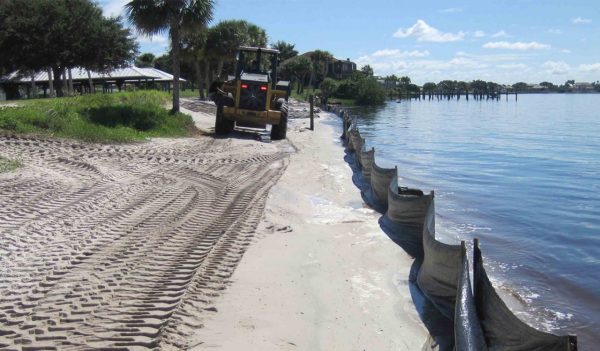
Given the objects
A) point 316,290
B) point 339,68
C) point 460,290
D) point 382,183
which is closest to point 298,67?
point 339,68

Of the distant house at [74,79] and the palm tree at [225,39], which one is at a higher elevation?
the palm tree at [225,39]

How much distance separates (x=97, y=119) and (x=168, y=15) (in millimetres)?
5619

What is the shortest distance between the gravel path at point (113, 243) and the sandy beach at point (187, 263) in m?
0.02

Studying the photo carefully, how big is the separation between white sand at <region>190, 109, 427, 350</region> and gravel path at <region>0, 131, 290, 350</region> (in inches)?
10.9

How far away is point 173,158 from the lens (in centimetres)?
1562

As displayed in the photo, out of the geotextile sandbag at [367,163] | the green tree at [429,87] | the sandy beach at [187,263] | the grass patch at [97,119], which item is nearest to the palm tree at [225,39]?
the grass patch at [97,119]

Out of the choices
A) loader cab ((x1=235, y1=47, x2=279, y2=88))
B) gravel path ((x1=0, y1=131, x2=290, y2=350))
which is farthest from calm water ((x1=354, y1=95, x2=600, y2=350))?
loader cab ((x1=235, y1=47, x2=279, y2=88))

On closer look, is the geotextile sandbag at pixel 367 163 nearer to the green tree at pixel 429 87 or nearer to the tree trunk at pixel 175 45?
the tree trunk at pixel 175 45

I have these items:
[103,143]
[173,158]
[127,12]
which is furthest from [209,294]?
[127,12]

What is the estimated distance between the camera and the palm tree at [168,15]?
22156 mm

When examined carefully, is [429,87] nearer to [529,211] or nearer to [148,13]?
[148,13]

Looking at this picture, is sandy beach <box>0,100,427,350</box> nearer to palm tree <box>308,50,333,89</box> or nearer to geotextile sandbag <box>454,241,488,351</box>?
geotextile sandbag <box>454,241,488,351</box>

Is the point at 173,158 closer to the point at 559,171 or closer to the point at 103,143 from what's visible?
the point at 103,143

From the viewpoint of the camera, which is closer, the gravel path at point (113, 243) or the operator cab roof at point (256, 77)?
the gravel path at point (113, 243)
